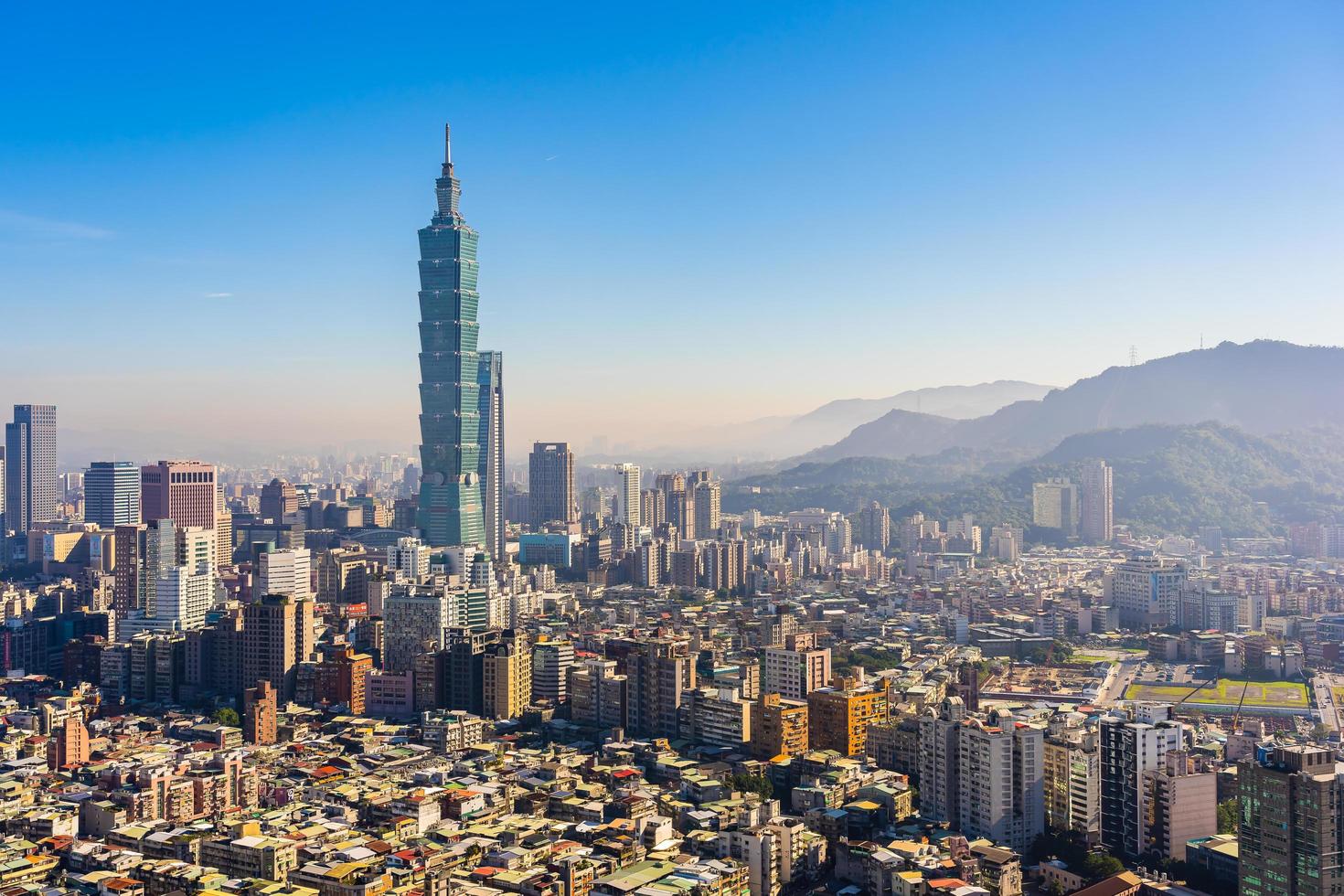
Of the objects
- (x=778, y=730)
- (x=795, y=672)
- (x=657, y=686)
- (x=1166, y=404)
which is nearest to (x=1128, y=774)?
(x=778, y=730)

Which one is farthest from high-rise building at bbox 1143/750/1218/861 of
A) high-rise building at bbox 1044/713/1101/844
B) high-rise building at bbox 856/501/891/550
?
high-rise building at bbox 856/501/891/550

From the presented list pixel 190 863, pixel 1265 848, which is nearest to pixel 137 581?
pixel 190 863

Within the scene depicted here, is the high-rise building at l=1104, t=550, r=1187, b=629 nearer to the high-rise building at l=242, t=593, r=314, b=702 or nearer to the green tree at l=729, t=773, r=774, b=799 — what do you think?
the green tree at l=729, t=773, r=774, b=799

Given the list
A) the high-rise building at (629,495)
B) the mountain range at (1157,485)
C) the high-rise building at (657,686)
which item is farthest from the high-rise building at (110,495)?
the mountain range at (1157,485)

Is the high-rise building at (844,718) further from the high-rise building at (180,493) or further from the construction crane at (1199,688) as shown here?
the high-rise building at (180,493)

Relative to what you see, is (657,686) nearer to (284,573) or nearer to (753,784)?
(753,784)

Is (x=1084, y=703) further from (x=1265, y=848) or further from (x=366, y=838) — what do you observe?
(x=366, y=838)
